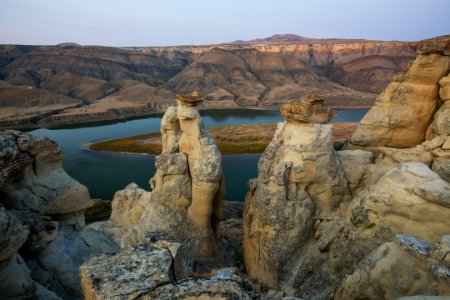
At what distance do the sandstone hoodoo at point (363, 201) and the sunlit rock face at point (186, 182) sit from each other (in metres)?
1.66

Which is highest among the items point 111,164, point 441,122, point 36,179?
point 441,122

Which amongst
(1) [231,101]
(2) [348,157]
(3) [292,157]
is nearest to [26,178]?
(3) [292,157]

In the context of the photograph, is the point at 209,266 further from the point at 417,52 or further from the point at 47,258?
the point at 417,52

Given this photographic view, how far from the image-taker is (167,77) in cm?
13612

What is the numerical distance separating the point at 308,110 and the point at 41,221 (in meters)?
8.39

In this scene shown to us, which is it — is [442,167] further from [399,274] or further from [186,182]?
[186,182]

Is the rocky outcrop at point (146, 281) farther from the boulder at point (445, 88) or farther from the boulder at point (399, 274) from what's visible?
the boulder at point (445, 88)

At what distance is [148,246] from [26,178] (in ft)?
14.1

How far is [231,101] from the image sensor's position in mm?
95688

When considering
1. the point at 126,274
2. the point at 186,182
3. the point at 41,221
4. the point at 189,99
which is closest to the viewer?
the point at 126,274

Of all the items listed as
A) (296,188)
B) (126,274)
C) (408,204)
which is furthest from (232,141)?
(126,274)

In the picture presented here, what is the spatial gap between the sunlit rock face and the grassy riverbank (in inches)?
1113

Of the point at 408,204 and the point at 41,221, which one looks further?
the point at 408,204

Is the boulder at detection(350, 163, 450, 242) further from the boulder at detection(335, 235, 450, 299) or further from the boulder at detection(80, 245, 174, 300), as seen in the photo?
the boulder at detection(80, 245, 174, 300)
